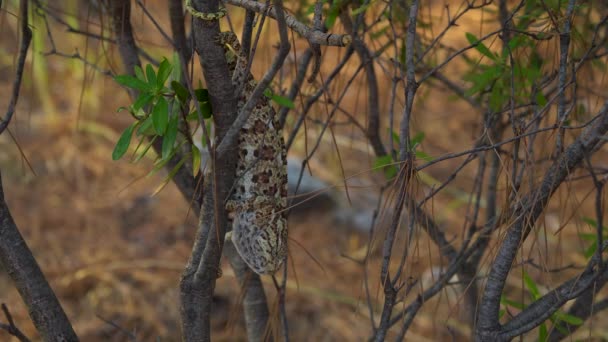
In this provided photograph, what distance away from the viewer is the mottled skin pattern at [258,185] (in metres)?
1.25

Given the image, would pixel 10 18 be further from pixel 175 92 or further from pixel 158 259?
pixel 175 92

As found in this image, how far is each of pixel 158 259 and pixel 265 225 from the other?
1.85 metres

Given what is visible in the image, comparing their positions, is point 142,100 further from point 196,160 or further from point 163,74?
point 196,160

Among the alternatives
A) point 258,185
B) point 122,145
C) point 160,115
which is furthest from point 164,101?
point 258,185

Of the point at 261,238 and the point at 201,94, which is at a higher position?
the point at 201,94

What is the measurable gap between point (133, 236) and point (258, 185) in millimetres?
2183

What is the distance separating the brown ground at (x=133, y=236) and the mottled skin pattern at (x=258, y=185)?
0.81 metres

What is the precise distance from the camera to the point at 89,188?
3734 mm

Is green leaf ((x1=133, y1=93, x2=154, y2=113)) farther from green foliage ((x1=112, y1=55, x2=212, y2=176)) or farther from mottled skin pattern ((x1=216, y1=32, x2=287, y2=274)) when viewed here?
mottled skin pattern ((x1=216, y1=32, x2=287, y2=274))

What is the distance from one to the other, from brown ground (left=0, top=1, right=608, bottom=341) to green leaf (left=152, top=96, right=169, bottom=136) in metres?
1.26

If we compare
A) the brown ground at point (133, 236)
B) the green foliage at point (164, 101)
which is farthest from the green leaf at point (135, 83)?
the brown ground at point (133, 236)

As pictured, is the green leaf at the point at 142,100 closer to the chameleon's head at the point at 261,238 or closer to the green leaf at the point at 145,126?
the green leaf at the point at 145,126

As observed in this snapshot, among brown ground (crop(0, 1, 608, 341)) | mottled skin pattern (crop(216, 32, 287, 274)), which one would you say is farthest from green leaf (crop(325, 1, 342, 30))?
brown ground (crop(0, 1, 608, 341))

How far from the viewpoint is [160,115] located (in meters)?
1.06
